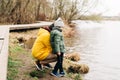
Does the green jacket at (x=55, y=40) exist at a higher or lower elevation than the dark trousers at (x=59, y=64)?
higher

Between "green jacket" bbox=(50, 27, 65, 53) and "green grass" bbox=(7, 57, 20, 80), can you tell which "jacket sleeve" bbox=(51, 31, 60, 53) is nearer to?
"green jacket" bbox=(50, 27, 65, 53)

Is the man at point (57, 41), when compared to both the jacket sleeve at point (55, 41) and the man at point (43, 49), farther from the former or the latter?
the man at point (43, 49)

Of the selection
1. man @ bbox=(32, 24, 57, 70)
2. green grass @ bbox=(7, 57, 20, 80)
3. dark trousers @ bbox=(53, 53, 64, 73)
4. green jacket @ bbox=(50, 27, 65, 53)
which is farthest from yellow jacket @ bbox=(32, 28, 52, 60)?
green grass @ bbox=(7, 57, 20, 80)

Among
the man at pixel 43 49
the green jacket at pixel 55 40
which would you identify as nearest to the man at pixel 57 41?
the green jacket at pixel 55 40

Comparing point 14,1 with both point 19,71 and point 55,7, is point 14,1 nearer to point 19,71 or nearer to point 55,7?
point 55,7

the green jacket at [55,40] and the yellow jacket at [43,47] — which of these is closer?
the green jacket at [55,40]

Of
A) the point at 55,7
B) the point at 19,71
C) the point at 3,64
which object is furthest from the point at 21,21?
the point at 3,64

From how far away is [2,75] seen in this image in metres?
5.30

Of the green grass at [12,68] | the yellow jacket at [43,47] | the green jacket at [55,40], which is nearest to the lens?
the green grass at [12,68]

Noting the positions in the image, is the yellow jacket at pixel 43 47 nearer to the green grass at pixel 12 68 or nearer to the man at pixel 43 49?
the man at pixel 43 49

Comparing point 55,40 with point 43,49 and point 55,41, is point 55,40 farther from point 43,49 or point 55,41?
point 43,49

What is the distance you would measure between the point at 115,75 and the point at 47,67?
355 centimetres

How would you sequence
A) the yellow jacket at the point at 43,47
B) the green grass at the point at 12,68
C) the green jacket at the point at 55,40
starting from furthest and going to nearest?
the yellow jacket at the point at 43,47, the green jacket at the point at 55,40, the green grass at the point at 12,68

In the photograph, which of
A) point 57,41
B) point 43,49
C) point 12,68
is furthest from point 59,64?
point 12,68
